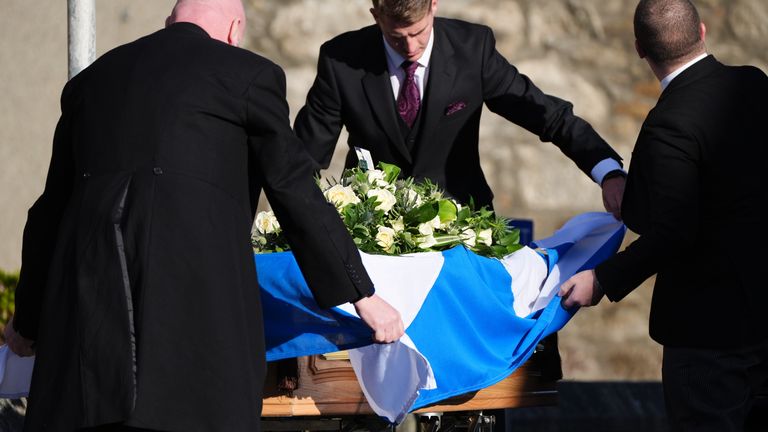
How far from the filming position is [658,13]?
3881 millimetres

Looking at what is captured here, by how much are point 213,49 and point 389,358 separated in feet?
3.42

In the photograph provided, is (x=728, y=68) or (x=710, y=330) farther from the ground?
(x=728, y=68)

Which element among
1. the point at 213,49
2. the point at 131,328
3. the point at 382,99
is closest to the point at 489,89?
the point at 382,99

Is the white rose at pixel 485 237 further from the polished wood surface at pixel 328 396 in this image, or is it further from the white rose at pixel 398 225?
the polished wood surface at pixel 328 396

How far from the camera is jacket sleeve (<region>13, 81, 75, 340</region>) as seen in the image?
3400 mm

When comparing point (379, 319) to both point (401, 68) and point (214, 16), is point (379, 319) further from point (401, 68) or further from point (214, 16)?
point (401, 68)

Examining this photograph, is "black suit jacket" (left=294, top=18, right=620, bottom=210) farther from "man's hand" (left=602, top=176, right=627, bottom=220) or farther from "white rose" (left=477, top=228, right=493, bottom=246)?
Result: "white rose" (left=477, top=228, right=493, bottom=246)

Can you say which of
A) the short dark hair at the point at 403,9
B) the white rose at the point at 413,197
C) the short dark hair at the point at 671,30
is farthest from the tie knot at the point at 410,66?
the short dark hair at the point at 671,30

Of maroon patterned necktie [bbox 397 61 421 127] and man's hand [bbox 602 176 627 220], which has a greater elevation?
maroon patterned necktie [bbox 397 61 421 127]

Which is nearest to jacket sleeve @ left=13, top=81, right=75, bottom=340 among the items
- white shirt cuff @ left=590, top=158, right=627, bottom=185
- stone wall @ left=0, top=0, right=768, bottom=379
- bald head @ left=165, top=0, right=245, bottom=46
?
bald head @ left=165, top=0, right=245, bottom=46

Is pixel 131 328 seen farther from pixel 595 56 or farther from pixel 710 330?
pixel 595 56

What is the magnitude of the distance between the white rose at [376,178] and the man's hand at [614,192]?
2.39ft

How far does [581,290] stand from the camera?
4004 mm

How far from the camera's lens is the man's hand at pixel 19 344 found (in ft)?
11.6
